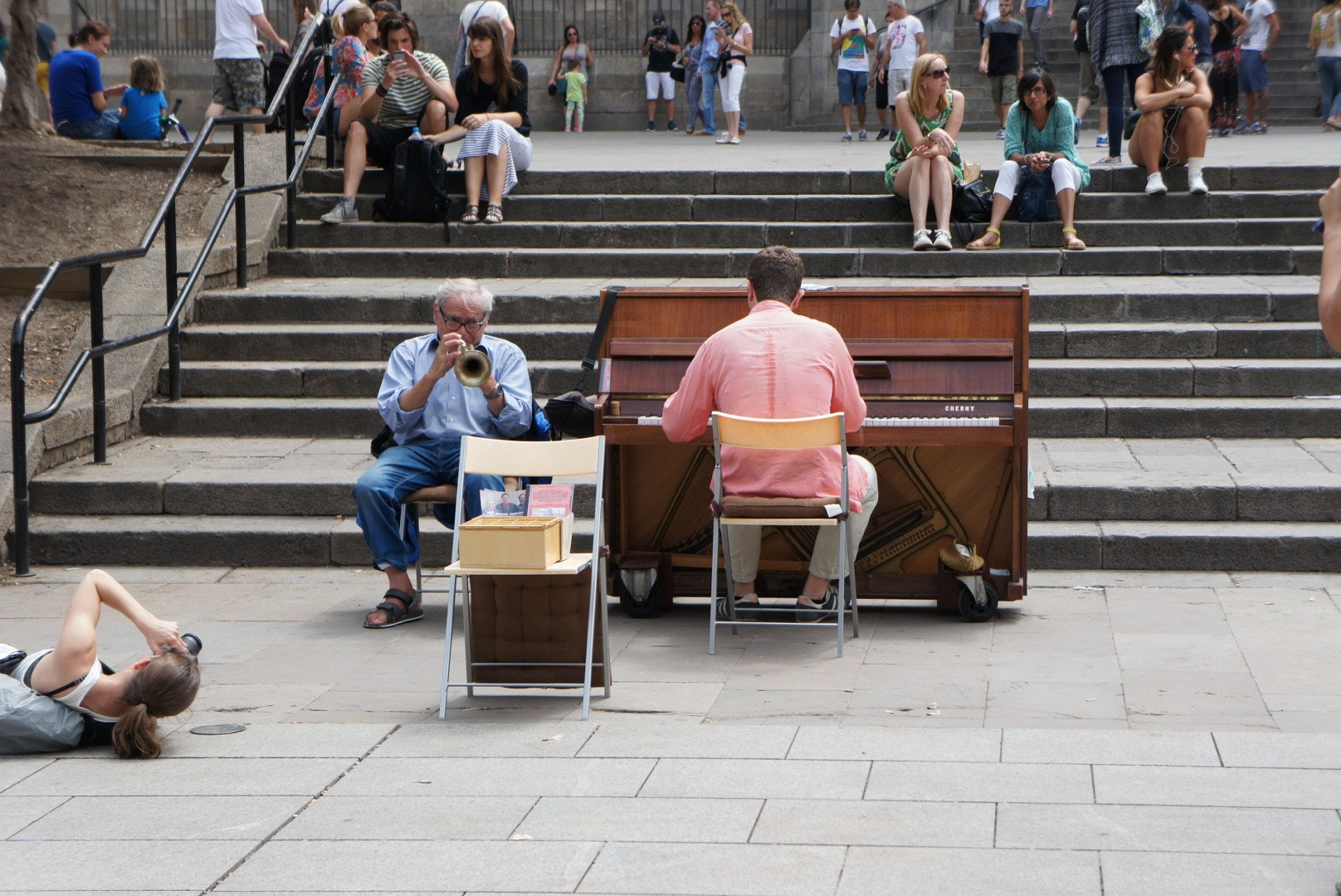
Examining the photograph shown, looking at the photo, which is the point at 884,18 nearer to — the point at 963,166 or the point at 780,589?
the point at 963,166

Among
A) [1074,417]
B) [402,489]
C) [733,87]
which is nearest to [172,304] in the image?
[402,489]

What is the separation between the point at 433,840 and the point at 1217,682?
284cm

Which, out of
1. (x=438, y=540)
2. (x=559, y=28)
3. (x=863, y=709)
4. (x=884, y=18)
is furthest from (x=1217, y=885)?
(x=559, y=28)

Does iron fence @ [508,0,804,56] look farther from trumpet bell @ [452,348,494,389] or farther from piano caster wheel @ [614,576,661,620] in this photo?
trumpet bell @ [452,348,494,389]

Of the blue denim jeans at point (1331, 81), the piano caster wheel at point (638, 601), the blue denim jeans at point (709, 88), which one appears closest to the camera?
the piano caster wheel at point (638, 601)

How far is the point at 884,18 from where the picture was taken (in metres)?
22.7

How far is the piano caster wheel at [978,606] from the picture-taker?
260 inches

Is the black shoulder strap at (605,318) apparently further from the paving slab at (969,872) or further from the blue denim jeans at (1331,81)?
the blue denim jeans at (1331,81)

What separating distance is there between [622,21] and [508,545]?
20356 millimetres

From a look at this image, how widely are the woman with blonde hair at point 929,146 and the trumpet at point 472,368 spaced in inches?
202

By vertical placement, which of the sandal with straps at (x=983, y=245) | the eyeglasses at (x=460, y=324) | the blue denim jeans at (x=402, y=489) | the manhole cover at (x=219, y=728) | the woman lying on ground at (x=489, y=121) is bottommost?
the manhole cover at (x=219, y=728)

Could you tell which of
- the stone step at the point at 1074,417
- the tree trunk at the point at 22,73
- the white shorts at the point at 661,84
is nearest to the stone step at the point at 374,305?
the stone step at the point at 1074,417

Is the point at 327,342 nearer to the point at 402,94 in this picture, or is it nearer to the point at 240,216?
the point at 240,216

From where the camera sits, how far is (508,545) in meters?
5.45
